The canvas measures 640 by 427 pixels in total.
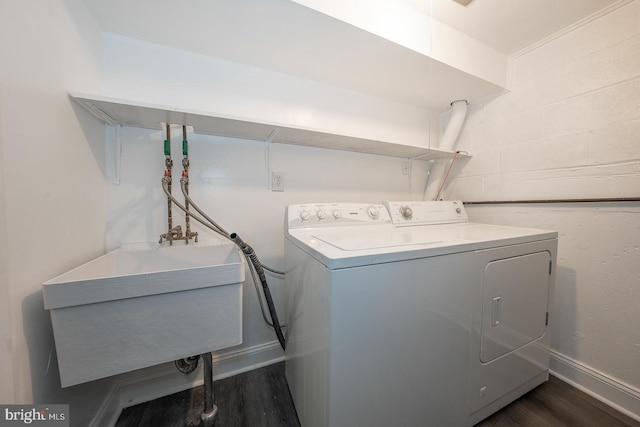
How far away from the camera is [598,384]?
1.21m

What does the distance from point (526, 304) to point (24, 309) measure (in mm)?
2040

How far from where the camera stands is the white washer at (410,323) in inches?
27.2

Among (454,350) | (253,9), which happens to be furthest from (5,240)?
(454,350)

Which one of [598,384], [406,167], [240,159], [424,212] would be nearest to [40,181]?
[240,159]

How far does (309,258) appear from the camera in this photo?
848 millimetres

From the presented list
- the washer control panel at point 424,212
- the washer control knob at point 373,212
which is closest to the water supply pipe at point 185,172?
the washer control knob at point 373,212

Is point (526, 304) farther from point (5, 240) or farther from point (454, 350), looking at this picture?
point (5, 240)

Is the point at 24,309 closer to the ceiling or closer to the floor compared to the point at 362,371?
closer to the ceiling

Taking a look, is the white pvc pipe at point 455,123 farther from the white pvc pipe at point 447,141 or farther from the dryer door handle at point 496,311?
the dryer door handle at point 496,311

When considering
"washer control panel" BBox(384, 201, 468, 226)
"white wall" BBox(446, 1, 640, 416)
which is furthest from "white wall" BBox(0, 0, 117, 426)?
"white wall" BBox(446, 1, 640, 416)

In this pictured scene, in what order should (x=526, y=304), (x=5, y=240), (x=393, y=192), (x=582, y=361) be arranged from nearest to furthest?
(x=5, y=240)
(x=526, y=304)
(x=582, y=361)
(x=393, y=192)

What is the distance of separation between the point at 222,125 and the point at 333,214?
788 mm

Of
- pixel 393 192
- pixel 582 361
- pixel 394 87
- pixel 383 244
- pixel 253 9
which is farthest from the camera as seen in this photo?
pixel 393 192

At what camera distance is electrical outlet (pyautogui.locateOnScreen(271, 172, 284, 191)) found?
1.46m
